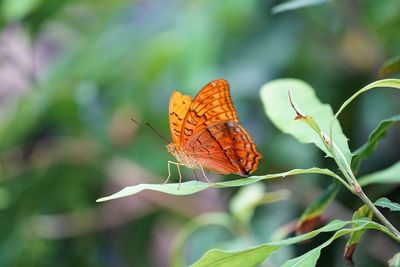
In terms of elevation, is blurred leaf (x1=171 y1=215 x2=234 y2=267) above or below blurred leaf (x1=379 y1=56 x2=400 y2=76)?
below

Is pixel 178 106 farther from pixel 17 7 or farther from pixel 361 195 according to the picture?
pixel 17 7

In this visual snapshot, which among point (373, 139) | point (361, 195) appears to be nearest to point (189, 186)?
point (361, 195)

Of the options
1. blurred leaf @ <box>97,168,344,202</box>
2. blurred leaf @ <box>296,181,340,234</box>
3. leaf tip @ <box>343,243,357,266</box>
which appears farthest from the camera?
blurred leaf @ <box>296,181,340,234</box>

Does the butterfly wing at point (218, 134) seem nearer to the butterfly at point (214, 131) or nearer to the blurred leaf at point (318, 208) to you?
the butterfly at point (214, 131)

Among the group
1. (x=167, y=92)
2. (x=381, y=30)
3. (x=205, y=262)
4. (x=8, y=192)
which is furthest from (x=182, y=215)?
(x=205, y=262)

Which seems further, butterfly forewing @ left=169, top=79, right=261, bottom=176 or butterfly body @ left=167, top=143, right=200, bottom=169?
butterfly body @ left=167, top=143, right=200, bottom=169

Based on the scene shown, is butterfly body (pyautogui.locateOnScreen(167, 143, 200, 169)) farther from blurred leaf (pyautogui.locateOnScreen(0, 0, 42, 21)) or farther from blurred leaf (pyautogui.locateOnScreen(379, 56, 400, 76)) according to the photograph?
blurred leaf (pyautogui.locateOnScreen(0, 0, 42, 21))

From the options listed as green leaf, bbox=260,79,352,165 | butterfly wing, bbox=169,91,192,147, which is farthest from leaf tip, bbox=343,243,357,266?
butterfly wing, bbox=169,91,192,147
